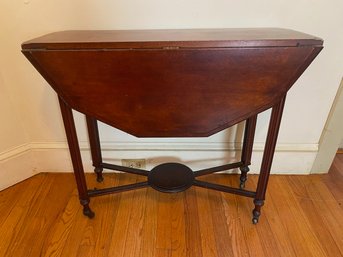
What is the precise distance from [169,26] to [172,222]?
97 centimetres

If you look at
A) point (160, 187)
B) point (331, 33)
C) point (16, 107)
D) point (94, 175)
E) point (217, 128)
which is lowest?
point (94, 175)

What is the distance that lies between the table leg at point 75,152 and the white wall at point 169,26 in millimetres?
333

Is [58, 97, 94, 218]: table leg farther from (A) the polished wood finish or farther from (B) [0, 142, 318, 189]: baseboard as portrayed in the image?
(B) [0, 142, 318, 189]: baseboard

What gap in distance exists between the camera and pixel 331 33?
1182mm

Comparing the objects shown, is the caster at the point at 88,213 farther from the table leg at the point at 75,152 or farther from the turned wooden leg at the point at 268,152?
the turned wooden leg at the point at 268,152

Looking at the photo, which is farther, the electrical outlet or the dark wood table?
the electrical outlet

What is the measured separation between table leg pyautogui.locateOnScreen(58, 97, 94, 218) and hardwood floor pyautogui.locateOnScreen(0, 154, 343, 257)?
0.35 ft

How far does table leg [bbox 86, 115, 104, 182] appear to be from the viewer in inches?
51.6

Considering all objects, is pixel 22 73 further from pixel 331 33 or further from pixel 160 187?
pixel 331 33

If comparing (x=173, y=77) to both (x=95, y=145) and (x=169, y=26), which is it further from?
(x=95, y=145)

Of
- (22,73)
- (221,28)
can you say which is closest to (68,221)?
(22,73)

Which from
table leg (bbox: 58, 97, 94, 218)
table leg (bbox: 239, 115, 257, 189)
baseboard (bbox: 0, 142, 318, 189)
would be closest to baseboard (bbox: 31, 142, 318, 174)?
baseboard (bbox: 0, 142, 318, 189)

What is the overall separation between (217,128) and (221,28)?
0.52m

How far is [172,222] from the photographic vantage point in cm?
125
